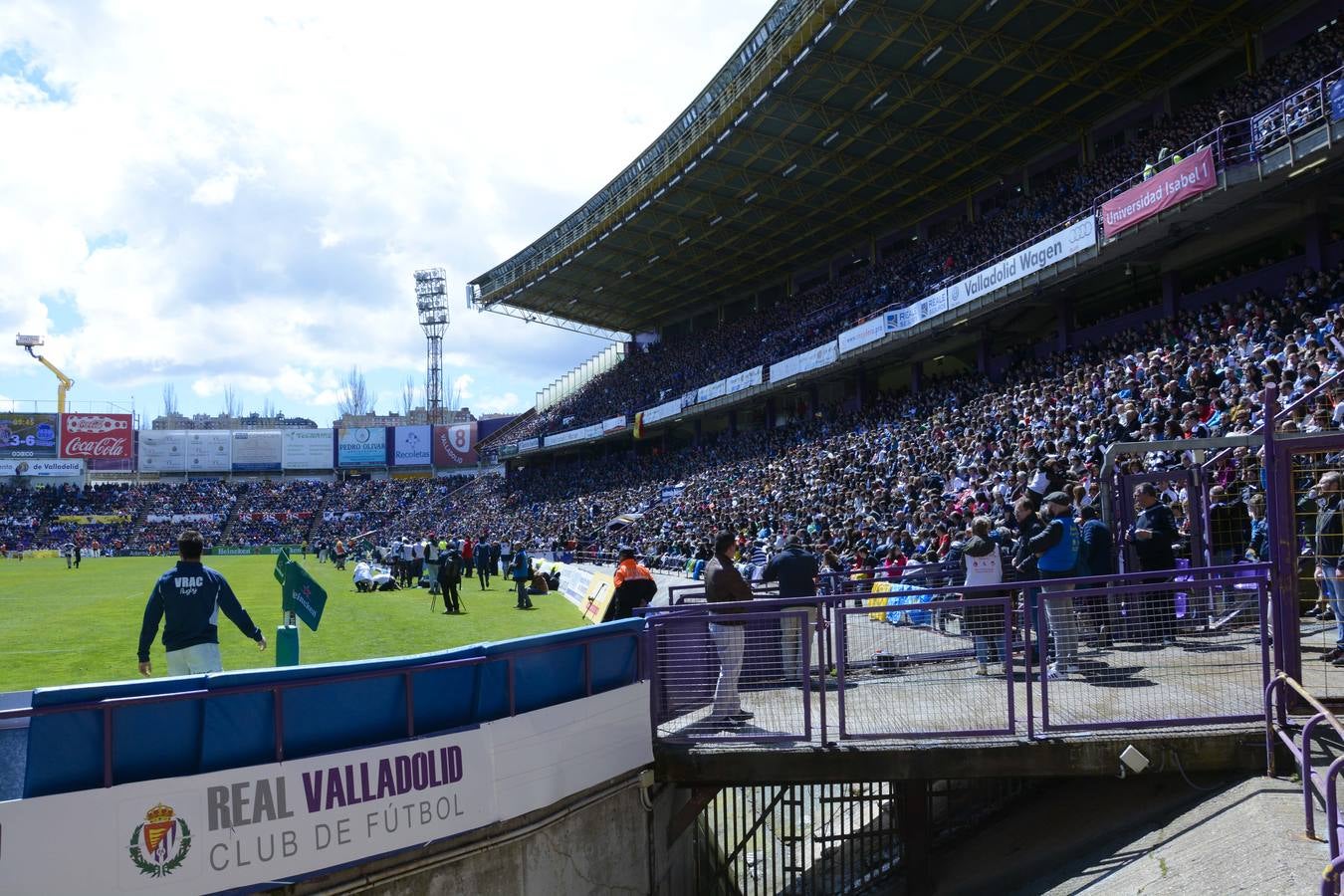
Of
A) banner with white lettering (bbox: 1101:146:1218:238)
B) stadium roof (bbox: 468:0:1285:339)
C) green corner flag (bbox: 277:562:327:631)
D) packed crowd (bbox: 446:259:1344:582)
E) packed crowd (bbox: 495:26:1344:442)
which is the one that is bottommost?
green corner flag (bbox: 277:562:327:631)

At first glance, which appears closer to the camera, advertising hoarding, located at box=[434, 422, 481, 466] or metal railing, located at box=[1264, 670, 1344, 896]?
metal railing, located at box=[1264, 670, 1344, 896]

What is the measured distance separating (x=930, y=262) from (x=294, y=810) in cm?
3289

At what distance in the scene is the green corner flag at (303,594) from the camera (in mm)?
9414

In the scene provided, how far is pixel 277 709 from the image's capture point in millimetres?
5590

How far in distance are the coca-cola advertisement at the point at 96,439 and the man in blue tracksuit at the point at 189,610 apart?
293 feet

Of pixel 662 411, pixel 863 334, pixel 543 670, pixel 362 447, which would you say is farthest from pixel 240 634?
pixel 362 447

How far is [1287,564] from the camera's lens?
6.60m

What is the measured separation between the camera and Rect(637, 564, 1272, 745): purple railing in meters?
7.05

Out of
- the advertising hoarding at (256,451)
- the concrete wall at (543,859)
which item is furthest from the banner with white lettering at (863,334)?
the advertising hoarding at (256,451)

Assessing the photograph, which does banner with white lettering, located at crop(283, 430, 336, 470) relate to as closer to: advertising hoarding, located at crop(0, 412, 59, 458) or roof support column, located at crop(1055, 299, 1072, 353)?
advertising hoarding, located at crop(0, 412, 59, 458)

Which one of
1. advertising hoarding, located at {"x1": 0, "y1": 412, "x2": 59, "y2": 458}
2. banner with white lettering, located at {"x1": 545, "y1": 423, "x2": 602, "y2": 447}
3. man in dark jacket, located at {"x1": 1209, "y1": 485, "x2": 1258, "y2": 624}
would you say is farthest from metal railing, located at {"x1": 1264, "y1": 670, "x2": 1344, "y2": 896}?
advertising hoarding, located at {"x1": 0, "y1": 412, "x2": 59, "y2": 458}

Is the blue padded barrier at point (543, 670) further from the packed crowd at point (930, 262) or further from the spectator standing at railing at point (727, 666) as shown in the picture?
the packed crowd at point (930, 262)

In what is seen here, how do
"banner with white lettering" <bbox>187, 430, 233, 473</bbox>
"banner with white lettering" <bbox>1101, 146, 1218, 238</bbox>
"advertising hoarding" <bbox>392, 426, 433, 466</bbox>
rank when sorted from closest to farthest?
1. "banner with white lettering" <bbox>1101, 146, 1218, 238</bbox>
2. "advertising hoarding" <bbox>392, 426, 433, 466</bbox>
3. "banner with white lettering" <bbox>187, 430, 233, 473</bbox>

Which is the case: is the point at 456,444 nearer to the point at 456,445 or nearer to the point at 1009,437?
the point at 456,445
